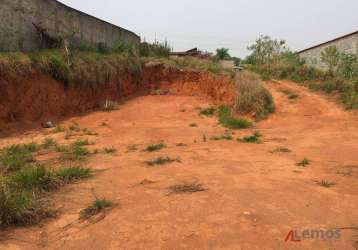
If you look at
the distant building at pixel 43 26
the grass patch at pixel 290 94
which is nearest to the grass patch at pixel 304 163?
the grass patch at pixel 290 94

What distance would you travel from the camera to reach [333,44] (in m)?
19.6

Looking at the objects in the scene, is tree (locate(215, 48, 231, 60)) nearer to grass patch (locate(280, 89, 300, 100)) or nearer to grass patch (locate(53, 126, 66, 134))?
grass patch (locate(280, 89, 300, 100))

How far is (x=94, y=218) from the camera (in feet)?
11.1

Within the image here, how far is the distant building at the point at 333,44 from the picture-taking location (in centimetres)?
1717

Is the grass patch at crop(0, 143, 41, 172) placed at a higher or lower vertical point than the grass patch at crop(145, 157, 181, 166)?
lower

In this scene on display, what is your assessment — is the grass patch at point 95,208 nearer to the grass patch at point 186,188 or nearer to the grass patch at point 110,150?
the grass patch at point 186,188

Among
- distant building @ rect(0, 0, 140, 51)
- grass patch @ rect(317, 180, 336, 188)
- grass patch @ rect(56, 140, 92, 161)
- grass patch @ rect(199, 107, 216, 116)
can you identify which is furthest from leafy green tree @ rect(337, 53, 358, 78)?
grass patch @ rect(56, 140, 92, 161)

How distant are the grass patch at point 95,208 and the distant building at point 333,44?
53.8 ft

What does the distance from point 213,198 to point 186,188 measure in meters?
0.47

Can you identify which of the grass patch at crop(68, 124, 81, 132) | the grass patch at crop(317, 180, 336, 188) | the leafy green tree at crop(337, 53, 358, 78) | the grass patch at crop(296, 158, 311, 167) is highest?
the leafy green tree at crop(337, 53, 358, 78)

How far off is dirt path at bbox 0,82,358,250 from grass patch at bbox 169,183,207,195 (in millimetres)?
87

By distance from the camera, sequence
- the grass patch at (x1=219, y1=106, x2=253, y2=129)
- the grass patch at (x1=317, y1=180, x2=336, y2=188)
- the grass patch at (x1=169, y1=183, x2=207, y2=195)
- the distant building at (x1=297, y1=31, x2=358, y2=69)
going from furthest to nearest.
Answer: the distant building at (x1=297, y1=31, x2=358, y2=69) → the grass patch at (x1=219, y1=106, x2=253, y2=129) → the grass patch at (x1=317, y1=180, x2=336, y2=188) → the grass patch at (x1=169, y1=183, x2=207, y2=195)

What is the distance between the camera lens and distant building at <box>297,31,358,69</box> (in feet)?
56.3

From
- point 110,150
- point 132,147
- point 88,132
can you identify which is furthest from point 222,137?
point 88,132
